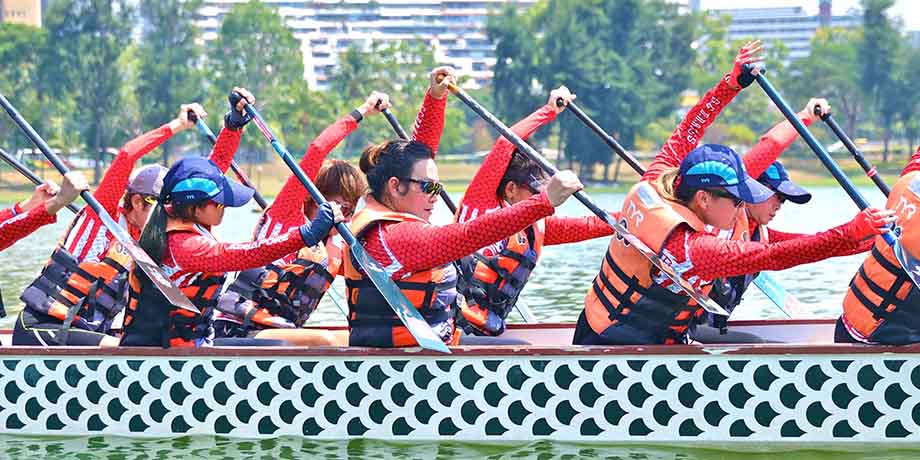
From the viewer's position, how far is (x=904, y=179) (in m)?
6.85

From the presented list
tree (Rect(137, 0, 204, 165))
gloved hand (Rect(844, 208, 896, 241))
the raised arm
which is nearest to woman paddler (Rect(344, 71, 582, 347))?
gloved hand (Rect(844, 208, 896, 241))

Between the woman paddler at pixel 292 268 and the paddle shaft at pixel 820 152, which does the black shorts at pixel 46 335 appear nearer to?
the woman paddler at pixel 292 268

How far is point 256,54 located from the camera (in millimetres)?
76875

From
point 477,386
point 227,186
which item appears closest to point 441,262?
point 477,386

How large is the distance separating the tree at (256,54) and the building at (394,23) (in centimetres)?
6963

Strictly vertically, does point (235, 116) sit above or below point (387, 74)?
above

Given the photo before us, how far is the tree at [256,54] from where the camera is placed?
247 feet

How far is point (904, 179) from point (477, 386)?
2176 millimetres

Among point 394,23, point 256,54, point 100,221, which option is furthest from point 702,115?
point 394,23

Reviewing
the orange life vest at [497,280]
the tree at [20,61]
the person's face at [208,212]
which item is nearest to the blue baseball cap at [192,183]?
the person's face at [208,212]

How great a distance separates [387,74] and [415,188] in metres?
74.4

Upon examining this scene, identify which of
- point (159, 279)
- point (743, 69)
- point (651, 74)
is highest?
point (743, 69)

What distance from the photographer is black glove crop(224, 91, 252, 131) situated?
822cm

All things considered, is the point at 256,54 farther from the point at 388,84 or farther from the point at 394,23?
the point at 394,23
